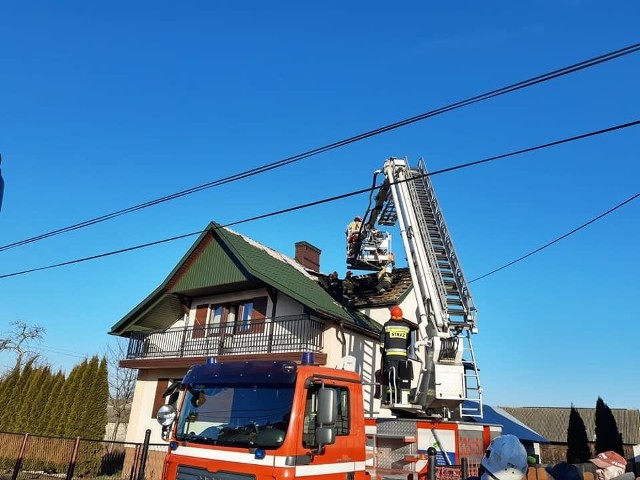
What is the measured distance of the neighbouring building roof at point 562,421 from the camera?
4075 centimetres

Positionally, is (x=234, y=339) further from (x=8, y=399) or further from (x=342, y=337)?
(x=8, y=399)

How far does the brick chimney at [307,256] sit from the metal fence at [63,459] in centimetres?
919

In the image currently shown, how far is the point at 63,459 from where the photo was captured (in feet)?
48.4

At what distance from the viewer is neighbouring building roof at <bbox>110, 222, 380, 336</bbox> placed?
49.4 feet

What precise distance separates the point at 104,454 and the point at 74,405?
81.6 inches

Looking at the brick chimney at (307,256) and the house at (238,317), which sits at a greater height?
the brick chimney at (307,256)

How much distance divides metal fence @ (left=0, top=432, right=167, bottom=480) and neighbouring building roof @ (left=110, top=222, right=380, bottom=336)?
15.5 ft

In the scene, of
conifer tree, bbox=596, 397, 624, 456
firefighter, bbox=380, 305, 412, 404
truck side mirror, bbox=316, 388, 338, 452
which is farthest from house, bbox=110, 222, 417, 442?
truck side mirror, bbox=316, 388, 338, 452

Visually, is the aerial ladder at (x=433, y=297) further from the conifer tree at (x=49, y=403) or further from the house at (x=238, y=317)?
the conifer tree at (x=49, y=403)

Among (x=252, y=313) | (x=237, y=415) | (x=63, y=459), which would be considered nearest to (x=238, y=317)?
(x=252, y=313)

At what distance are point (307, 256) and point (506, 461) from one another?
1880cm

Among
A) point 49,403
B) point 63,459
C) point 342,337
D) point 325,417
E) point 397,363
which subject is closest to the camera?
point 325,417

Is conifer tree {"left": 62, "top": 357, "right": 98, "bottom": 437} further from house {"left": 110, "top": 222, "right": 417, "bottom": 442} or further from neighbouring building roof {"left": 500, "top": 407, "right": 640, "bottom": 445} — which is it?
neighbouring building roof {"left": 500, "top": 407, "right": 640, "bottom": 445}

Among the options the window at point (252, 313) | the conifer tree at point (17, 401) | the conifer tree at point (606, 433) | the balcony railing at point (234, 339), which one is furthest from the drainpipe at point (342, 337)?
the conifer tree at point (17, 401)
